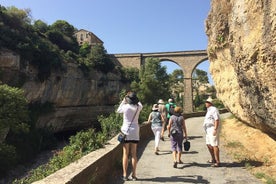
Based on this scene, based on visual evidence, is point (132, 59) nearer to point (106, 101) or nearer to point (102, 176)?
point (106, 101)

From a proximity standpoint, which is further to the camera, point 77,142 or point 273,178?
point 77,142

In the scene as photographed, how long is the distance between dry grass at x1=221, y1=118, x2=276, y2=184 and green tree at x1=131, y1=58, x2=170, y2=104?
23.6 m

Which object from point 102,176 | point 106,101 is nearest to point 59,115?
point 106,101

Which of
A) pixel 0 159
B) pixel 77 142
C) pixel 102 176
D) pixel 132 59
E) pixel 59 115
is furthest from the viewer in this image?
pixel 132 59

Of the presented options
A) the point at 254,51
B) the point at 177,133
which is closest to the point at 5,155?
the point at 177,133

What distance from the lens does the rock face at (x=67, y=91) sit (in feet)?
97.7

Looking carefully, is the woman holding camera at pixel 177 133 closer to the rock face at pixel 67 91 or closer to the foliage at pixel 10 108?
the foliage at pixel 10 108

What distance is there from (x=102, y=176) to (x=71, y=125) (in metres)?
37.9

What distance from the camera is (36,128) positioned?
31.5m

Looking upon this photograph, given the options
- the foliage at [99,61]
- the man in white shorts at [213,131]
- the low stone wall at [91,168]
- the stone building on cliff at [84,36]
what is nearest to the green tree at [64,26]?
the foliage at [99,61]

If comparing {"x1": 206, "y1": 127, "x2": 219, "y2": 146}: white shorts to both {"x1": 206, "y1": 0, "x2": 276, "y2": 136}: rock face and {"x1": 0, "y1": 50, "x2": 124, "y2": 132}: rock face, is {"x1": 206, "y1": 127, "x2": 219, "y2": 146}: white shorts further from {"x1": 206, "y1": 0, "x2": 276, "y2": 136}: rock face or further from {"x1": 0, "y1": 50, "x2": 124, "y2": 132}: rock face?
{"x1": 0, "y1": 50, "x2": 124, "y2": 132}: rock face

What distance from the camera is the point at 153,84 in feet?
120

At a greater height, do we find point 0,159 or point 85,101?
point 85,101

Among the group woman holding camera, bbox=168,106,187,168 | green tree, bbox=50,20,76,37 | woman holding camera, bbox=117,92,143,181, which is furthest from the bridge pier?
woman holding camera, bbox=117,92,143,181
